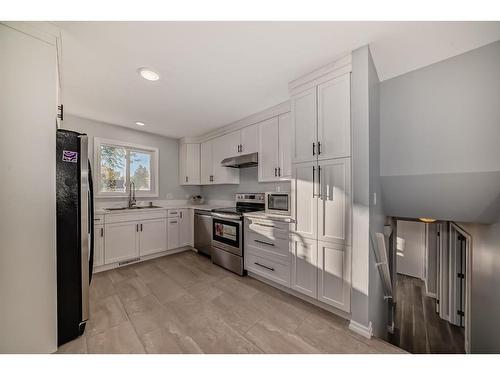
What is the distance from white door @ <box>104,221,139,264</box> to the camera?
9.44 feet

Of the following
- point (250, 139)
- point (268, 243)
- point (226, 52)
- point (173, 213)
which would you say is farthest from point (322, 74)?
point (173, 213)

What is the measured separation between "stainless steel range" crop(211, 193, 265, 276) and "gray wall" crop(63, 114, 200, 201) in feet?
5.09

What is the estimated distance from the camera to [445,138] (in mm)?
1702

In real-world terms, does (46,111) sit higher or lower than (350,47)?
lower

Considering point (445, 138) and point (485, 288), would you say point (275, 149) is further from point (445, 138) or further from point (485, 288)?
point (485, 288)

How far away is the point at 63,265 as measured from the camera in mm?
1419

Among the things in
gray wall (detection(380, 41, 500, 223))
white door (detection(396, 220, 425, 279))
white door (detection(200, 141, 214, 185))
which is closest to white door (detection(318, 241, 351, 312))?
gray wall (detection(380, 41, 500, 223))

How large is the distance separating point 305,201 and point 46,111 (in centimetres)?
225

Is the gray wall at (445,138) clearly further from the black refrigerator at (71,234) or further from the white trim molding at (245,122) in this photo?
the black refrigerator at (71,234)

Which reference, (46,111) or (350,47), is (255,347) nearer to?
(46,111)

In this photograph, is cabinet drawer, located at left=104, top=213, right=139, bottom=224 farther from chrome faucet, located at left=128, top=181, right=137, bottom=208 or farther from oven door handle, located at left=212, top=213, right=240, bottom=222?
oven door handle, located at left=212, top=213, right=240, bottom=222

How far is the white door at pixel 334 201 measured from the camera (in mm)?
1666

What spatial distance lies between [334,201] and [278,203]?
810 mm

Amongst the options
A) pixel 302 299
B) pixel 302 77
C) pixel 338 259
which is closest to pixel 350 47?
pixel 302 77
